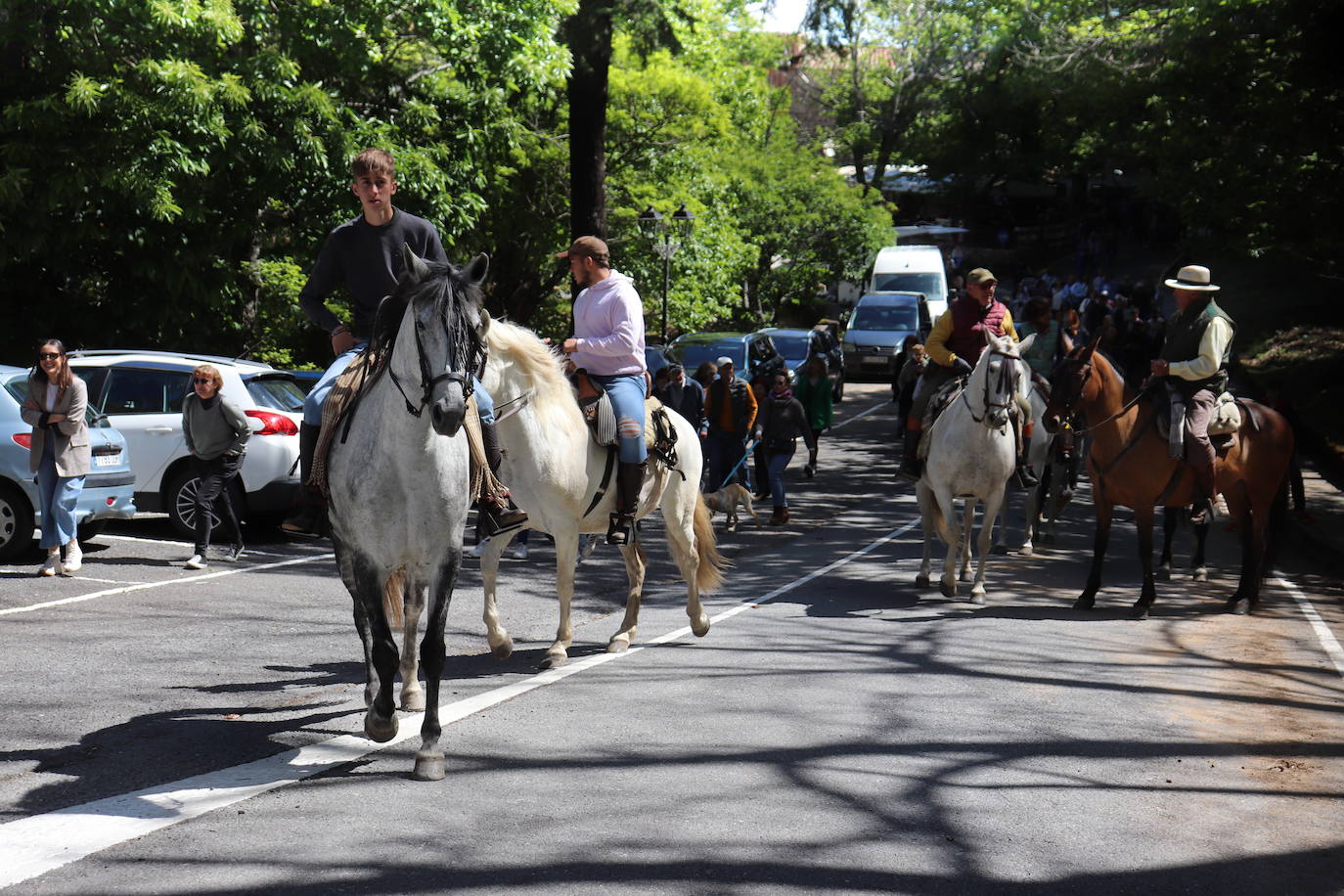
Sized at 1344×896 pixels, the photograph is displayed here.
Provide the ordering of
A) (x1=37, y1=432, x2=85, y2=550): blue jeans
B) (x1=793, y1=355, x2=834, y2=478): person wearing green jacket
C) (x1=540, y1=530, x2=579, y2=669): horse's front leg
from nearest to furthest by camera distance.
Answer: (x1=540, y1=530, x2=579, y2=669): horse's front leg < (x1=37, y1=432, x2=85, y2=550): blue jeans < (x1=793, y1=355, x2=834, y2=478): person wearing green jacket

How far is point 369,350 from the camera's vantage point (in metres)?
6.74

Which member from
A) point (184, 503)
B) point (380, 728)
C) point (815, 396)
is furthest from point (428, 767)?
point (815, 396)

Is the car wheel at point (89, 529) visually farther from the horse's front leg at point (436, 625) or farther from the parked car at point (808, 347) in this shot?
the parked car at point (808, 347)

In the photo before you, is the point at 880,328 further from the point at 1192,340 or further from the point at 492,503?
the point at 492,503

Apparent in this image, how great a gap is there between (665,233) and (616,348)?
22582 mm

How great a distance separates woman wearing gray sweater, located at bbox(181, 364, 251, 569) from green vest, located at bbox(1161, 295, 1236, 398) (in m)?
9.04

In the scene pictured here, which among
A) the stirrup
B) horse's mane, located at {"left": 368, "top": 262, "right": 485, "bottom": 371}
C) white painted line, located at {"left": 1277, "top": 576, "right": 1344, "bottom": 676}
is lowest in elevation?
white painted line, located at {"left": 1277, "top": 576, "right": 1344, "bottom": 676}

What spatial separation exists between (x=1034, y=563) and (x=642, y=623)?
586cm

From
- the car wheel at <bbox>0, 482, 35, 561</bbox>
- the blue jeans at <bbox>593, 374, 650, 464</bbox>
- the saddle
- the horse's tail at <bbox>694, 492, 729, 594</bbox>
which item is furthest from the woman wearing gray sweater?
the saddle

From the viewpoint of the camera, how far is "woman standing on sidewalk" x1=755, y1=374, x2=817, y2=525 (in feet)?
61.9

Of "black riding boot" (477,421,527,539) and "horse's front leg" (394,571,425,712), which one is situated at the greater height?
"black riding boot" (477,421,527,539)

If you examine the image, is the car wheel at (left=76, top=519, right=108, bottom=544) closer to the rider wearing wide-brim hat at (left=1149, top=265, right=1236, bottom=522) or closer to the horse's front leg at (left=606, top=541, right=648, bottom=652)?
the horse's front leg at (left=606, top=541, right=648, bottom=652)

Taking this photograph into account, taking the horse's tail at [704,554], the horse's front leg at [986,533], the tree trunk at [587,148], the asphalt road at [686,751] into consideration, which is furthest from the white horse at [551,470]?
the tree trunk at [587,148]

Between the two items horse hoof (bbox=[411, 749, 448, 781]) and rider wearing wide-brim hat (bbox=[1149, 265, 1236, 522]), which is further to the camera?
rider wearing wide-brim hat (bbox=[1149, 265, 1236, 522])
